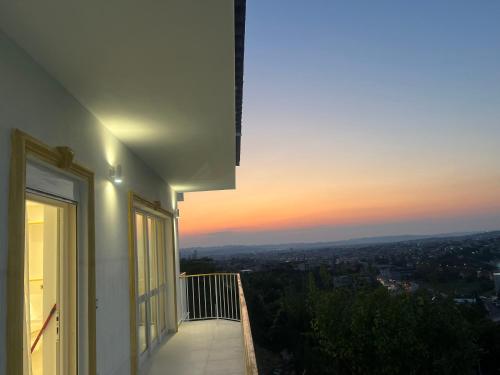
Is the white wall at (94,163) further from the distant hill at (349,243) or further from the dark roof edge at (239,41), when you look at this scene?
the distant hill at (349,243)

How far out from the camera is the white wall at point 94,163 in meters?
2.33

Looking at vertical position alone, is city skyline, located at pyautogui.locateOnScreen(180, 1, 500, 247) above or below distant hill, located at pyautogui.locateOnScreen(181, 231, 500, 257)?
above

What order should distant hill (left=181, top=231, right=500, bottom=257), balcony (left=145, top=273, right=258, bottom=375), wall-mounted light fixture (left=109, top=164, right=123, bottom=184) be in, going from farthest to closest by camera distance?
distant hill (left=181, top=231, right=500, bottom=257) → balcony (left=145, top=273, right=258, bottom=375) → wall-mounted light fixture (left=109, top=164, right=123, bottom=184)

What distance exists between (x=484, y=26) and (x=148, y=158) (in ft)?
37.5

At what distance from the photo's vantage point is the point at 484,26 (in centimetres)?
1250

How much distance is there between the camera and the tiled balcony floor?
201 inches

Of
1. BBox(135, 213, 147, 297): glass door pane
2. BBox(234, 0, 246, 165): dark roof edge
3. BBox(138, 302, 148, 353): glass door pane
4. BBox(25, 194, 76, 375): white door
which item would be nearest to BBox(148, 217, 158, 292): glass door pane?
BBox(135, 213, 147, 297): glass door pane

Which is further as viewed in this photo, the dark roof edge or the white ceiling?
the dark roof edge

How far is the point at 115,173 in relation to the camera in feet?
14.6

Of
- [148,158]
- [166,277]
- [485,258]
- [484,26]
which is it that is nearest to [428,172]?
[484,26]

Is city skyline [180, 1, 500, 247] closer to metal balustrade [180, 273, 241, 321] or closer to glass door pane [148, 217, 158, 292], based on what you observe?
glass door pane [148, 217, 158, 292]

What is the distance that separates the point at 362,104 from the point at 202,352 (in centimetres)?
886

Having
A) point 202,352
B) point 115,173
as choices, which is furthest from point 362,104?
point 115,173

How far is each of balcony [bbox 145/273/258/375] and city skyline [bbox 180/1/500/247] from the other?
134 inches
